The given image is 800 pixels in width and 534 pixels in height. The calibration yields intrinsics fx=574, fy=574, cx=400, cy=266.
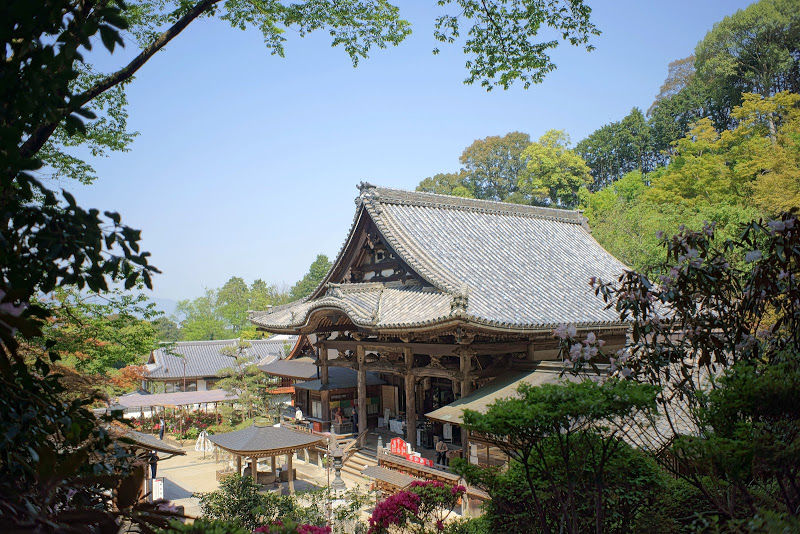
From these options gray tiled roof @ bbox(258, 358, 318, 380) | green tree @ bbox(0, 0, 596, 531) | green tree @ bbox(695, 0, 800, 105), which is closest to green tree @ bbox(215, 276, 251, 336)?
gray tiled roof @ bbox(258, 358, 318, 380)

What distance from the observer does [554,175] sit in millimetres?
45938

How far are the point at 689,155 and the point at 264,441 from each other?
29209mm

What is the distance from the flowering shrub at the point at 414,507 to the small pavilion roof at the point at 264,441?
5.81 metres

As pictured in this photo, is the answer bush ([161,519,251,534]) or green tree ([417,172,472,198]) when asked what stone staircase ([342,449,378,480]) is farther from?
green tree ([417,172,472,198])

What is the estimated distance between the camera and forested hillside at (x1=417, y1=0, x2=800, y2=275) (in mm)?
25188

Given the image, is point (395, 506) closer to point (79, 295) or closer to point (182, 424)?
point (79, 295)

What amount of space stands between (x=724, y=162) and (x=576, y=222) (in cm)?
1210

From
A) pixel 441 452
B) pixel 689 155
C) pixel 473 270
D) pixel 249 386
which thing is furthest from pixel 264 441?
pixel 689 155

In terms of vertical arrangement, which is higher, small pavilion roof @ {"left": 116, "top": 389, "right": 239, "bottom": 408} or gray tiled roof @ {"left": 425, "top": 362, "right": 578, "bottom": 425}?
gray tiled roof @ {"left": 425, "top": 362, "right": 578, "bottom": 425}

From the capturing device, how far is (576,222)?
2383cm

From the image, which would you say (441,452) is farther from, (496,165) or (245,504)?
(496,165)

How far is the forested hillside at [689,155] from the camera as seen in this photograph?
25188 mm

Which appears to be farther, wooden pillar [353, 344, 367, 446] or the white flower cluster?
wooden pillar [353, 344, 367, 446]

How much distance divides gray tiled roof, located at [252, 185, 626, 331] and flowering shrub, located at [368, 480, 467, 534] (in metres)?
3.52
